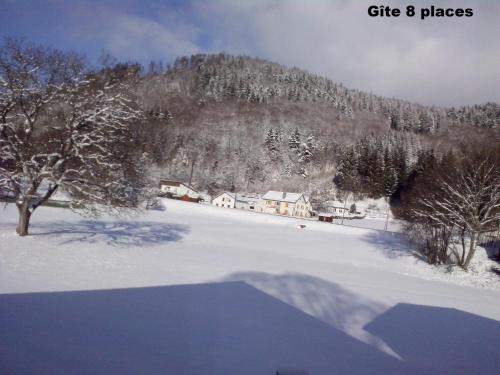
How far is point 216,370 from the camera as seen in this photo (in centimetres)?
585

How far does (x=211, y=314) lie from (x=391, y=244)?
2915 centimetres

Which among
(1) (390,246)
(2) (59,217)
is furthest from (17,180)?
(1) (390,246)

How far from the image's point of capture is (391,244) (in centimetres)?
3331

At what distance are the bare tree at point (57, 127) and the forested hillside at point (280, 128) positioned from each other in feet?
140

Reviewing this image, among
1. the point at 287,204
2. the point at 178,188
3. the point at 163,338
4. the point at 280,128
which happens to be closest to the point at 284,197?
the point at 287,204

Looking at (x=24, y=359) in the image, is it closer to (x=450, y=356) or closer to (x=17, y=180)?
(x=450, y=356)

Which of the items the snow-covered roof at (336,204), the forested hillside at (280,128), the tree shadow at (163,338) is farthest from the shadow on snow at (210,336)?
the snow-covered roof at (336,204)

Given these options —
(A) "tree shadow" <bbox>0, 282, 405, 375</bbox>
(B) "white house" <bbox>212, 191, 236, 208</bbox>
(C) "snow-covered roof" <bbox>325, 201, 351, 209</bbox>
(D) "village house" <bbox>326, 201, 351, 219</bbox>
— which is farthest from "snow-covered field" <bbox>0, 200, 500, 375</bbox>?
(C) "snow-covered roof" <bbox>325, 201, 351, 209</bbox>

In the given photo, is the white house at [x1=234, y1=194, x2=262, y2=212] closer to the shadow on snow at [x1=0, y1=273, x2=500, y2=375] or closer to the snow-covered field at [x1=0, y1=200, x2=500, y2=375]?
the snow-covered field at [x1=0, y1=200, x2=500, y2=375]

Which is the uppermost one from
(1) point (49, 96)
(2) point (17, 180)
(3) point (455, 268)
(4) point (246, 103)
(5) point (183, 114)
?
(4) point (246, 103)

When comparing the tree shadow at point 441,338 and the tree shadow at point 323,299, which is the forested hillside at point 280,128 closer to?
the tree shadow at point 323,299

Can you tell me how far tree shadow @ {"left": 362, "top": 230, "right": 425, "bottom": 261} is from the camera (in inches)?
1107

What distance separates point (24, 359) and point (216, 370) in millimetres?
3116

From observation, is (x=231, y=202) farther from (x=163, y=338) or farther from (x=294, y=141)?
(x=163, y=338)
